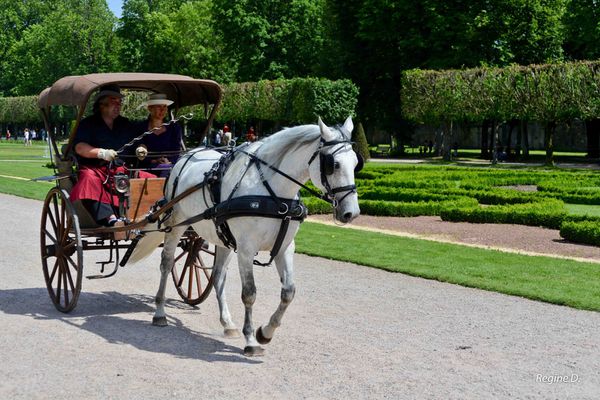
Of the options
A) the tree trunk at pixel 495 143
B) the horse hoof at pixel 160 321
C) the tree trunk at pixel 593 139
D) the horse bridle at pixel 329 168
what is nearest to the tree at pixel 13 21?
the tree trunk at pixel 495 143

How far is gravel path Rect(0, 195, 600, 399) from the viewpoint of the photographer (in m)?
6.45

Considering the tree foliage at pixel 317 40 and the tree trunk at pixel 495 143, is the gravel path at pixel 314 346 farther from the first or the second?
the tree foliage at pixel 317 40

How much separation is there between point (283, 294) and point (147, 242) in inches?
103

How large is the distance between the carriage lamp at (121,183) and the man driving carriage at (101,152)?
0.19 m

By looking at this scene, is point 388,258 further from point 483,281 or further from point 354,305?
point 354,305

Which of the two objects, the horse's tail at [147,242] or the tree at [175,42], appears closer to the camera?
the horse's tail at [147,242]

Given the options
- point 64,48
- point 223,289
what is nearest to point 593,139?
point 223,289

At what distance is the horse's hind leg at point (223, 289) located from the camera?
8.33 m

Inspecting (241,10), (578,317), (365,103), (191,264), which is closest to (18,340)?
(191,264)

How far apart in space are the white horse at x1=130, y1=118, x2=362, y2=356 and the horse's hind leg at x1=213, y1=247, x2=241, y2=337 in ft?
0.03

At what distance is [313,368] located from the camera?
698 cm

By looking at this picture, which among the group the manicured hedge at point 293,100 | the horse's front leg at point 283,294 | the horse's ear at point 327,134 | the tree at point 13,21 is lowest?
the horse's front leg at point 283,294

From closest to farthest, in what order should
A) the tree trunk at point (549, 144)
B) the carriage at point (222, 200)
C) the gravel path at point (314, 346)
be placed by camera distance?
the gravel path at point (314, 346) < the carriage at point (222, 200) < the tree trunk at point (549, 144)

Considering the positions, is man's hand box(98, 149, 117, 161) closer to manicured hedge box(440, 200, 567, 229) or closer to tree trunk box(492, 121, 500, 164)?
manicured hedge box(440, 200, 567, 229)
